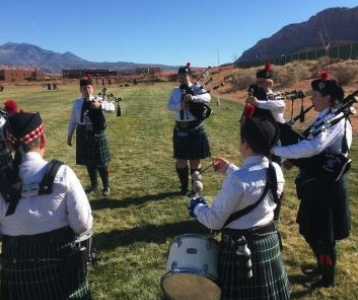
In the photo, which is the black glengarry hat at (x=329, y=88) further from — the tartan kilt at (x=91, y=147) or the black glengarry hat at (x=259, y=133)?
the tartan kilt at (x=91, y=147)

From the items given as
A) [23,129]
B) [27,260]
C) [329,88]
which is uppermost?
[329,88]

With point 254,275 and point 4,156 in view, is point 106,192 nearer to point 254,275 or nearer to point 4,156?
point 4,156

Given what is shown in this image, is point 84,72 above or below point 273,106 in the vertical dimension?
above

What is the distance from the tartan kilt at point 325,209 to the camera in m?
4.58

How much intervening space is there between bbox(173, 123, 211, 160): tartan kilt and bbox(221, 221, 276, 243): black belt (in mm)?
4145

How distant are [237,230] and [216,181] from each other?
18.3 feet

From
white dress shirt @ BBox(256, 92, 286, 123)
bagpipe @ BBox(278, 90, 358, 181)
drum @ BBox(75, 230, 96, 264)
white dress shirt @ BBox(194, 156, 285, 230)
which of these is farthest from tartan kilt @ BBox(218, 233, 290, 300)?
white dress shirt @ BBox(256, 92, 286, 123)

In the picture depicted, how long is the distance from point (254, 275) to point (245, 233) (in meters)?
0.30

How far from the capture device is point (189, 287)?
11.2 ft

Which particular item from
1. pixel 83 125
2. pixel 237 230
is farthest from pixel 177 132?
pixel 237 230

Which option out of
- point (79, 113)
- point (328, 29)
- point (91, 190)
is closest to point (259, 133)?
point (79, 113)

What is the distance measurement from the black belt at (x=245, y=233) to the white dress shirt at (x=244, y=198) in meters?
0.03

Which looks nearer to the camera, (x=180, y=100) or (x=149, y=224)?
(x=149, y=224)

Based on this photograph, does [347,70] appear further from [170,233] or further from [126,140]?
[170,233]
